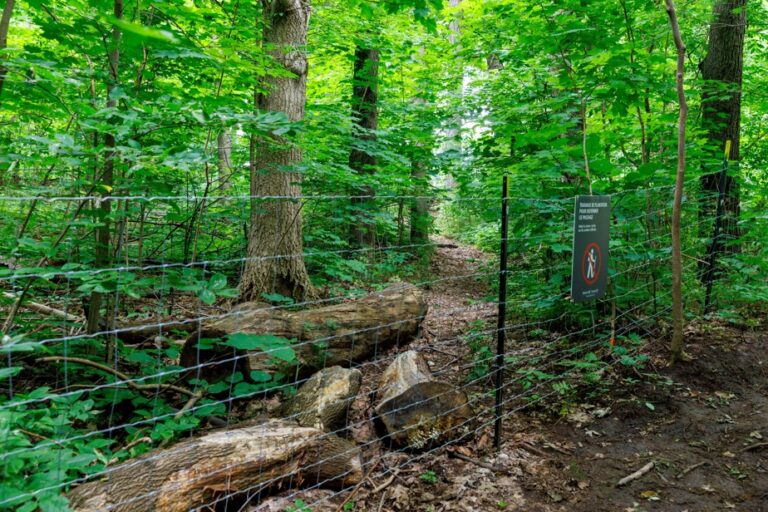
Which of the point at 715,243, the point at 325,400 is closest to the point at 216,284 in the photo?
the point at 325,400

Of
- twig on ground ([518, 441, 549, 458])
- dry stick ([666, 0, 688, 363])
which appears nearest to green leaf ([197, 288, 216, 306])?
twig on ground ([518, 441, 549, 458])

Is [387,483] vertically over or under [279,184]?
under

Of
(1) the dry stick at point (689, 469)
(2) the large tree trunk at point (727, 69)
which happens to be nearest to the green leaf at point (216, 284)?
(1) the dry stick at point (689, 469)

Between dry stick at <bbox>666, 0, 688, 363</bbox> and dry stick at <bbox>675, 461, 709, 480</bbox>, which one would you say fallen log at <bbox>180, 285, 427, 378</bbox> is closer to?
dry stick at <bbox>675, 461, 709, 480</bbox>

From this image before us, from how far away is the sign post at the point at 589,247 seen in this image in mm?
3488

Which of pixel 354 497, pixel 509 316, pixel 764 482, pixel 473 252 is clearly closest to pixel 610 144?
pixel 509 316

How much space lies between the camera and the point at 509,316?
18.8 feet

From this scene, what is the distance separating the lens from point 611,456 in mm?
3242

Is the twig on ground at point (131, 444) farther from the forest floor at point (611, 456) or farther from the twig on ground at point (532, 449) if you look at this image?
the twig on ground at point (532, 449)

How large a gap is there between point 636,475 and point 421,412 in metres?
1.46

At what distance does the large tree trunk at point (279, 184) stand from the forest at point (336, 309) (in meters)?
0.03

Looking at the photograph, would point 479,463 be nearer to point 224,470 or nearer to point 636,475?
point 636,475

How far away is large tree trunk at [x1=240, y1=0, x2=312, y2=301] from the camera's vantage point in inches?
211

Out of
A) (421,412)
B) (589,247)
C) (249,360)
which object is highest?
(589,247)
